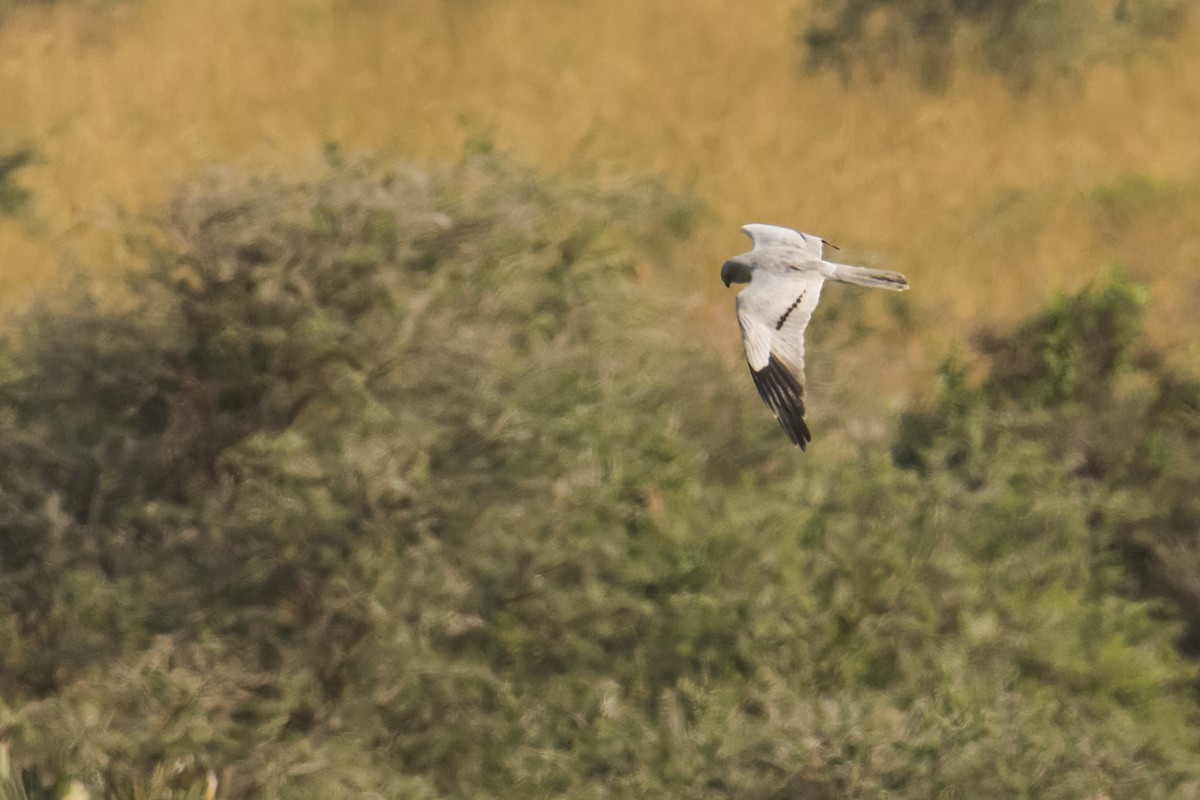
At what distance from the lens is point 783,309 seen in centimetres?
614

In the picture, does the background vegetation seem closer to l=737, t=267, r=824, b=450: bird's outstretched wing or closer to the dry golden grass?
l=737, t=267, r=824, b=450: bird's outstretched wing

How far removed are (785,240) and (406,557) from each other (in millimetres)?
2830

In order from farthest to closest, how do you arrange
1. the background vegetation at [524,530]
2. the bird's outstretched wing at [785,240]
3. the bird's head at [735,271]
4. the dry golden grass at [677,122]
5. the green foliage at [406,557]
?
the dry golden grass at [677,122] < the green foliage at [406,557] < the background vegetation at [524,530] < the bird's outstretched wing at [785,240] < the bird's head at [735,271]

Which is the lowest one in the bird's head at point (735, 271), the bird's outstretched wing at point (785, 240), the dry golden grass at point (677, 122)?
the bird's head at point (735, 271)

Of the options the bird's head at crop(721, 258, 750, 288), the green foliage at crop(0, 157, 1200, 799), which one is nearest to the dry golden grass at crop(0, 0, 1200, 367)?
the green foliage at crop(0, 157, 1200, 799)

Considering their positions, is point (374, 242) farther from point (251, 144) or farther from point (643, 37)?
point (643, 37)

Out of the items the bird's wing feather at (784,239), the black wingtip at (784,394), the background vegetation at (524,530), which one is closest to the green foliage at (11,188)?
the background vegetation at (524,530)

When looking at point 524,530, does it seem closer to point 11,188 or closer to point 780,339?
point 780,339

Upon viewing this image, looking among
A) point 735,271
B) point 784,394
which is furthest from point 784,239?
point 784,394

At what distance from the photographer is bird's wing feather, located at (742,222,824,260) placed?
7.22 m

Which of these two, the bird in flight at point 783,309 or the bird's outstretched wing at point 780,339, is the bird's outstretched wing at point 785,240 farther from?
the bird's outstretched wing at point 780,339

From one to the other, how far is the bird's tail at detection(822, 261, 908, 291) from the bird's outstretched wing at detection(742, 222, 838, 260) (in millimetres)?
534

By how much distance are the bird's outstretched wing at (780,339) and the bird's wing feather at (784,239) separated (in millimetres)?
727

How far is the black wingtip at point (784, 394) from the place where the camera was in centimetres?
566
